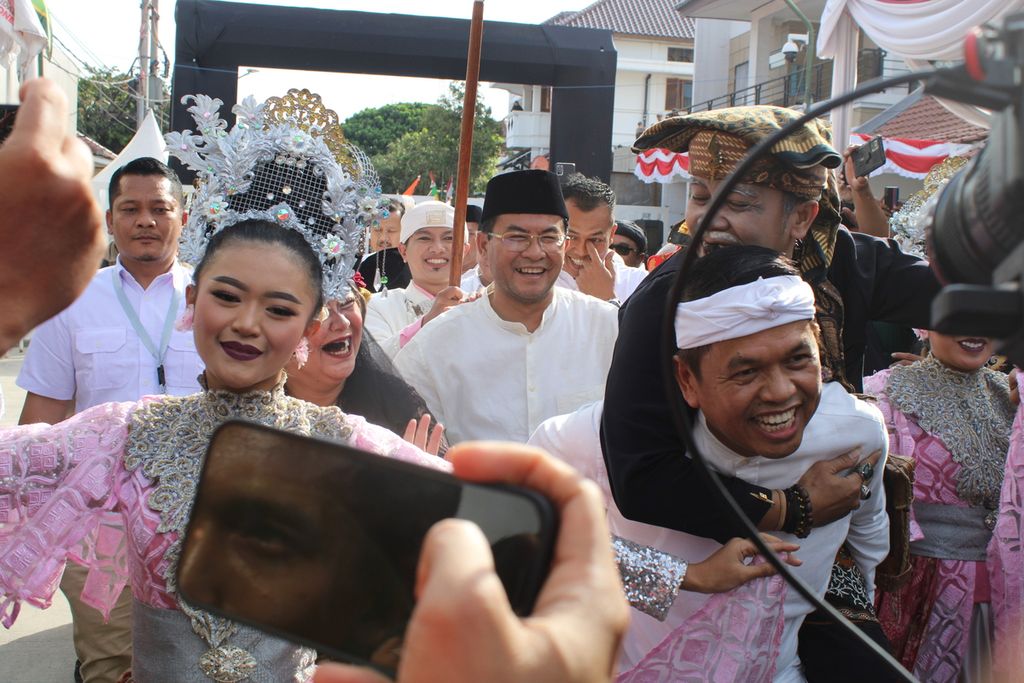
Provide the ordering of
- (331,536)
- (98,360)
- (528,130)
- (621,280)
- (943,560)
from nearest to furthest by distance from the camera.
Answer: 1. (331,536)
2. (943,560)
3. (98,360)
4. (621,280)
5. (528,130)

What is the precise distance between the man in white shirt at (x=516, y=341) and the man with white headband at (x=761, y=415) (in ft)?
5.91

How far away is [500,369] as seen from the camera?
4336 millimetres

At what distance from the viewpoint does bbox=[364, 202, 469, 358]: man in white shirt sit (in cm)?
576

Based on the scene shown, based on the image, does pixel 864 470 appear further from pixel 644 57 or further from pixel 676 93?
pixel 676 93

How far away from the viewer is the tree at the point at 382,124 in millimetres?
85875

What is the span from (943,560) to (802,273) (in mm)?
1792

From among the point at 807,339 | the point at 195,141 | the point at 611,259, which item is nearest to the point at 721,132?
the point at 807,339

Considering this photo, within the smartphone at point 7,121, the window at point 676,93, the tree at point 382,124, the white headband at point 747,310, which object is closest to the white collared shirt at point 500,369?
the white headband at point 747,310

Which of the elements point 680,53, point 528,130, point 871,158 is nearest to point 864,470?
point 871,158

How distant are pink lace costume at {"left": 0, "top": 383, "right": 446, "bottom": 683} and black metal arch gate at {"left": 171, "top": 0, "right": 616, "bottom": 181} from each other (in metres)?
4.64

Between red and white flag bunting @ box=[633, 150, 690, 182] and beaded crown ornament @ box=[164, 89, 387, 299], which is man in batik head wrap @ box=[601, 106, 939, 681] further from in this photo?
red and white flag bunting @ box=[633, 150, 690, 182]

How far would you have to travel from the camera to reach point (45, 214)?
109cm

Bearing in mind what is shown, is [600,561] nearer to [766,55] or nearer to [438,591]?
[438,591]

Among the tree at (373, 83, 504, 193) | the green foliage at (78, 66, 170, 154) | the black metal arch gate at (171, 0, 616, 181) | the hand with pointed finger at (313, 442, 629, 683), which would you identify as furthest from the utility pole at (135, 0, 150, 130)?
the hand with pointed finger at (313, 442, 629, 683)
